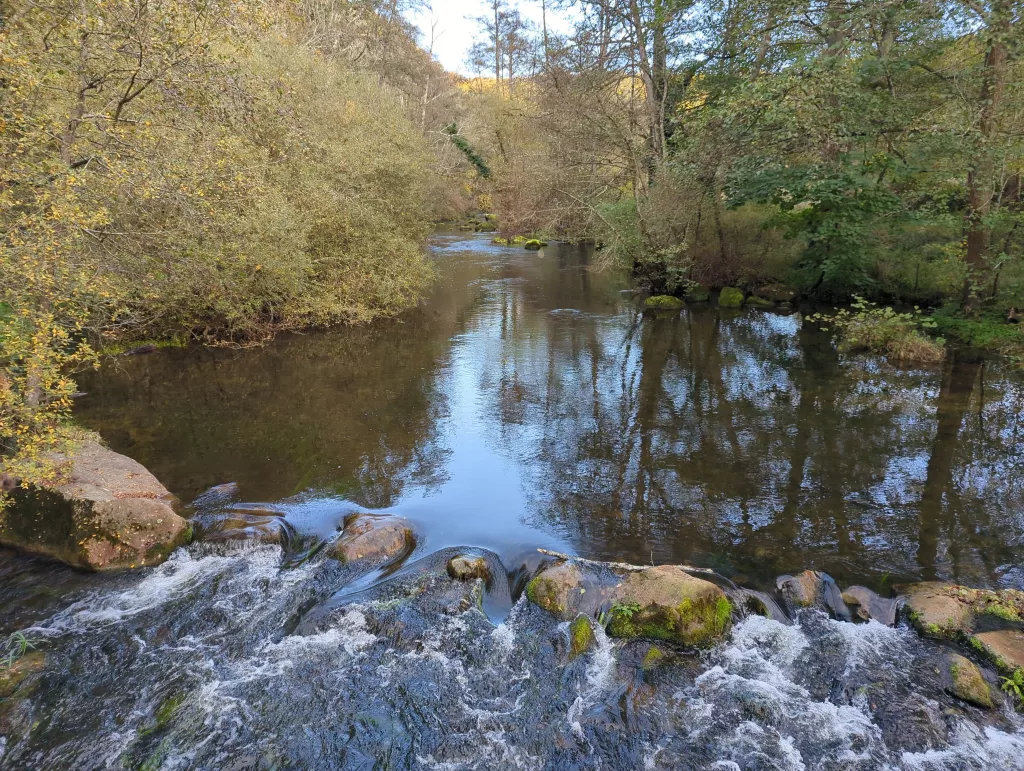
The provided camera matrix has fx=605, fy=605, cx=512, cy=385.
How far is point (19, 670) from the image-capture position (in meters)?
5.36

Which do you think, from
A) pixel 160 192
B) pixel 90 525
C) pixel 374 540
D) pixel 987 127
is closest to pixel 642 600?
pixel 374 540

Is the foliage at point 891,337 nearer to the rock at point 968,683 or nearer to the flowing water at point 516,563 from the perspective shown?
the flowing water at point 516,563

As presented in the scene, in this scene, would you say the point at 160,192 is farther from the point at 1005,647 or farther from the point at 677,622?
the point at 1005,647

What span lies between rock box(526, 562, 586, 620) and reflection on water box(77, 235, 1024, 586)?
2.24 ft

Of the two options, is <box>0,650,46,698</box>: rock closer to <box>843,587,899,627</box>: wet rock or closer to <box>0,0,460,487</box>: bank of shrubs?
<box>0,0,460,487</box>: bank of shrubs

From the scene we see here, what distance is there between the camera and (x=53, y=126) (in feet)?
22.0

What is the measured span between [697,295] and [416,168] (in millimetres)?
10847

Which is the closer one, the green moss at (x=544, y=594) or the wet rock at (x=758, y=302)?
the green moss at (x=544, y=594)

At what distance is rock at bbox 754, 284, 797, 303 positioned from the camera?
21.5 metres

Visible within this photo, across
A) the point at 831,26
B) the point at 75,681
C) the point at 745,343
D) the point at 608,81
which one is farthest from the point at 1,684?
the point at 608,81

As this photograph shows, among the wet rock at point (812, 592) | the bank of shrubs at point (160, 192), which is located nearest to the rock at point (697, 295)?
the bank of shrubs at point (160, 192)

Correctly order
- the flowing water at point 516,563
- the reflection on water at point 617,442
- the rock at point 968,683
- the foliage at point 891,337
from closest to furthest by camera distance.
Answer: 1. the flowing water at point 516,563
2. the rock at point 968,683
3. the reflection on water at point 617,442
4. the foliage at point 891,337

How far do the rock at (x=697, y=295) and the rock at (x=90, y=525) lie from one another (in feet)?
61.4

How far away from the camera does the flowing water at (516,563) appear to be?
490 cm
